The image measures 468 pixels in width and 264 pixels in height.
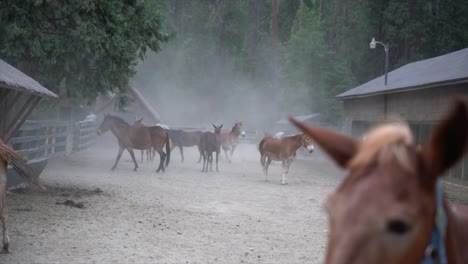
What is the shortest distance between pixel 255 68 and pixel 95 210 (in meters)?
49.1

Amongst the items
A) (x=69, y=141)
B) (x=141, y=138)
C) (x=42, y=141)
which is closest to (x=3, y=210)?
(x=42, y=141)

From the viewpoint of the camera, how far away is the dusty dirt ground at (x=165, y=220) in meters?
6.71

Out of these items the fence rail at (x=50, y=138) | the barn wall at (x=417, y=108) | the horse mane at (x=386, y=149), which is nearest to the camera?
the horse mane at (x=386, y=149)

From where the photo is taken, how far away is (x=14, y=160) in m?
6.77

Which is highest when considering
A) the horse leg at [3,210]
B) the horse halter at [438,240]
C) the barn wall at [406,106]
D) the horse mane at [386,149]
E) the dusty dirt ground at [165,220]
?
the barn wall at [406,106]

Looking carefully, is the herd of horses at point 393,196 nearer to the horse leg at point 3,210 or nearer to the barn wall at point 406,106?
the horse leg at point 3,210

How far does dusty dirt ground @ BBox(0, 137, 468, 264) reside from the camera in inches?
264

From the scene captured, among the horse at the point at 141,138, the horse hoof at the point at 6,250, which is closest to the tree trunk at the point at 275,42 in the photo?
Result: the horse at the point at 141,138

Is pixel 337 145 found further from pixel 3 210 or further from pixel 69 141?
pixel 69 141

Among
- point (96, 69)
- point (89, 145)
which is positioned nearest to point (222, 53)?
point (89, 145)

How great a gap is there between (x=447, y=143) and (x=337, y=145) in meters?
Result: 0.41

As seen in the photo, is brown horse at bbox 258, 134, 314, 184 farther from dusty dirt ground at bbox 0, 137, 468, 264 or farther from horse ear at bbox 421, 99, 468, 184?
horse ear at bbox 421, 99, 468, 184

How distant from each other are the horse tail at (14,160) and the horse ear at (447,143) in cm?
618

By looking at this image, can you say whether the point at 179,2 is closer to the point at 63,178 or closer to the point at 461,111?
the point at 63,178
